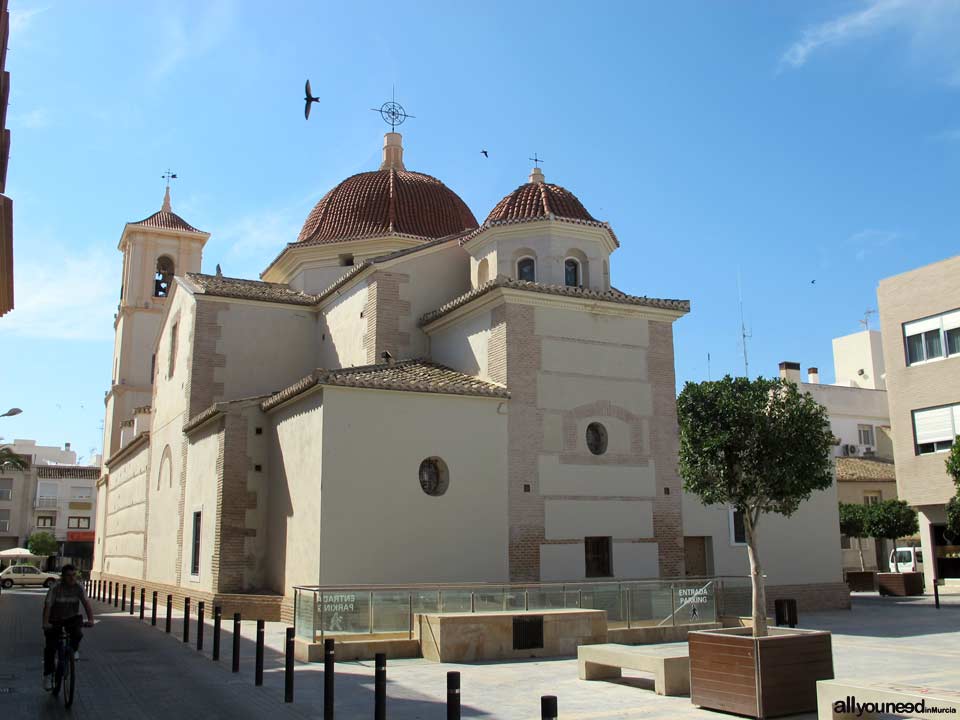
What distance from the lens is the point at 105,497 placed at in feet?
127

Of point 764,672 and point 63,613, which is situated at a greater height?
→ point 63,613

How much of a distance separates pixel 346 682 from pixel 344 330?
538 inches

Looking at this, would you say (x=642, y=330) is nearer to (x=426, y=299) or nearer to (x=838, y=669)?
(x=426, y=299)

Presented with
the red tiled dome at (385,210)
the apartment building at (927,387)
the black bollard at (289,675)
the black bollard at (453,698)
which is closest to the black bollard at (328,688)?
the black bollard at (289,675)

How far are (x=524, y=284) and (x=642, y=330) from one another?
11.1ft

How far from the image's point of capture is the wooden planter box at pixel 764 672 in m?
8.51

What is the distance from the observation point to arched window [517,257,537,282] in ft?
68.8

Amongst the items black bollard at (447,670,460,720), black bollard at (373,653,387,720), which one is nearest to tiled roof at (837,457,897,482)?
black bollard at (373,653,387,720)

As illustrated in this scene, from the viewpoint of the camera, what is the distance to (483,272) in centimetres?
2172

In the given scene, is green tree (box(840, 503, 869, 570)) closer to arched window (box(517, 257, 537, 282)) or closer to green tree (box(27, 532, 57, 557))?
arched window (box(517, 257, 537, 282))

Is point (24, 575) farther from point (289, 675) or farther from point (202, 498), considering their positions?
point (289, 675)

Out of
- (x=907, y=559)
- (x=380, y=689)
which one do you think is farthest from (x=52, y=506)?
(x=380, y=689)

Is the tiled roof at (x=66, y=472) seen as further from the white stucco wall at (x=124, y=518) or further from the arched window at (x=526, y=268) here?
the arched window at (x=526, y=268)

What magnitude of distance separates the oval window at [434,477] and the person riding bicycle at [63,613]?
8.49 m
